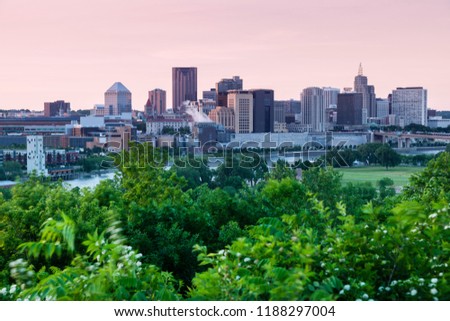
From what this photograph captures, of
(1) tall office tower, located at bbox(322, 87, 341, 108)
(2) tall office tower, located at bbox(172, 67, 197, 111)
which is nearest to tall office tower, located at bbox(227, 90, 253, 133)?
(2) tall office tower, located at bbox(172, 67, 197, 111)

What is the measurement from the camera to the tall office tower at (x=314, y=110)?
1417 inches

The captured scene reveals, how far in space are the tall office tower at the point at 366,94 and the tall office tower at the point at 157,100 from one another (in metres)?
10.1

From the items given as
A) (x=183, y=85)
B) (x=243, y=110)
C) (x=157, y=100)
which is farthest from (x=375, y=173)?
(x=157, y=100)

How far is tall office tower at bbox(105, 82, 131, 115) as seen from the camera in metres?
31.6

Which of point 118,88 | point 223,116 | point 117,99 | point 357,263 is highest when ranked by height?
point 118,88

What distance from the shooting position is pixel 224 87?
121ft

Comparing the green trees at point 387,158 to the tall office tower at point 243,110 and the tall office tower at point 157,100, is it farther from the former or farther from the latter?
the tall office tower at point 157,100

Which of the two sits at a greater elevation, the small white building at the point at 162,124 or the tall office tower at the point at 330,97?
the tall office tower at the point at 330,97

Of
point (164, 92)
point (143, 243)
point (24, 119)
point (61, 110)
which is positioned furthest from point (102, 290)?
point (164, 92)

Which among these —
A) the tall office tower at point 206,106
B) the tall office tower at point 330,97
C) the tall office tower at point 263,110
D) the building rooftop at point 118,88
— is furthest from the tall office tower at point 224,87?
the building rooftop at point 118,88

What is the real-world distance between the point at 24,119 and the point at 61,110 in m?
3.75

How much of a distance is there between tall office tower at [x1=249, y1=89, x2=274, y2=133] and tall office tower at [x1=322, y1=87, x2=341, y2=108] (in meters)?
3.23

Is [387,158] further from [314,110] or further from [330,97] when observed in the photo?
[330,97]

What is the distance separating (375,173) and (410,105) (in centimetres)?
2082
